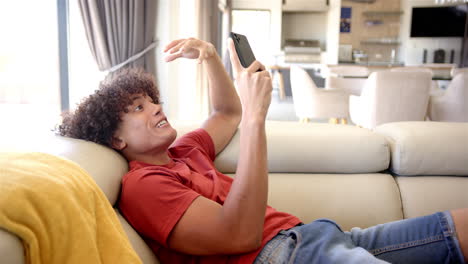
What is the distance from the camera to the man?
1025mm

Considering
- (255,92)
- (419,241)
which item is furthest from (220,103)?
(419,241)

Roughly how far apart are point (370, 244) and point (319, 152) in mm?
519

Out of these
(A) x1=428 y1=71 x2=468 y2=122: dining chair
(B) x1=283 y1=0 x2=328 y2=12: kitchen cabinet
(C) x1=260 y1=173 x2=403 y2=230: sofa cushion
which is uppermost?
(B) x1=283 y1=0 x2=328 y2=12: kitchen cabinet

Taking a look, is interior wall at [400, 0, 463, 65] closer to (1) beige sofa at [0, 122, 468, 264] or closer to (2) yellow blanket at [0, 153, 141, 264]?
(1) beige sofa at [0, 122, 468, 264]

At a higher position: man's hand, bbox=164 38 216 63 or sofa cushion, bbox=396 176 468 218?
man's hand, bbox=164 38 216 63

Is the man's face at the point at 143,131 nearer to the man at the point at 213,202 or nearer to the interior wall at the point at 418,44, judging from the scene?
the man at the point at 213,202

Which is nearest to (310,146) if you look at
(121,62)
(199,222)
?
(199,222)

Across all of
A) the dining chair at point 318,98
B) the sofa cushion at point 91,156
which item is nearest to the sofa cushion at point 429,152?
the sofa cushion at point 91,156

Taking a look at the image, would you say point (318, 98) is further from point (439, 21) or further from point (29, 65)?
point (439, 21)

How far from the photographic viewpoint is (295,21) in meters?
10.1

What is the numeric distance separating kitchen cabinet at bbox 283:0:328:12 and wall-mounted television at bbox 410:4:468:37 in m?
1.88

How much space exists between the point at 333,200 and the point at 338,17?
8163 millimetres

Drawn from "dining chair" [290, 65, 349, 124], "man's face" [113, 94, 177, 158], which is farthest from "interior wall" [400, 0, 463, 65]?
"man's face" [113, 94, 177, 158]

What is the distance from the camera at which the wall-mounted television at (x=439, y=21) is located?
28.6 ft
